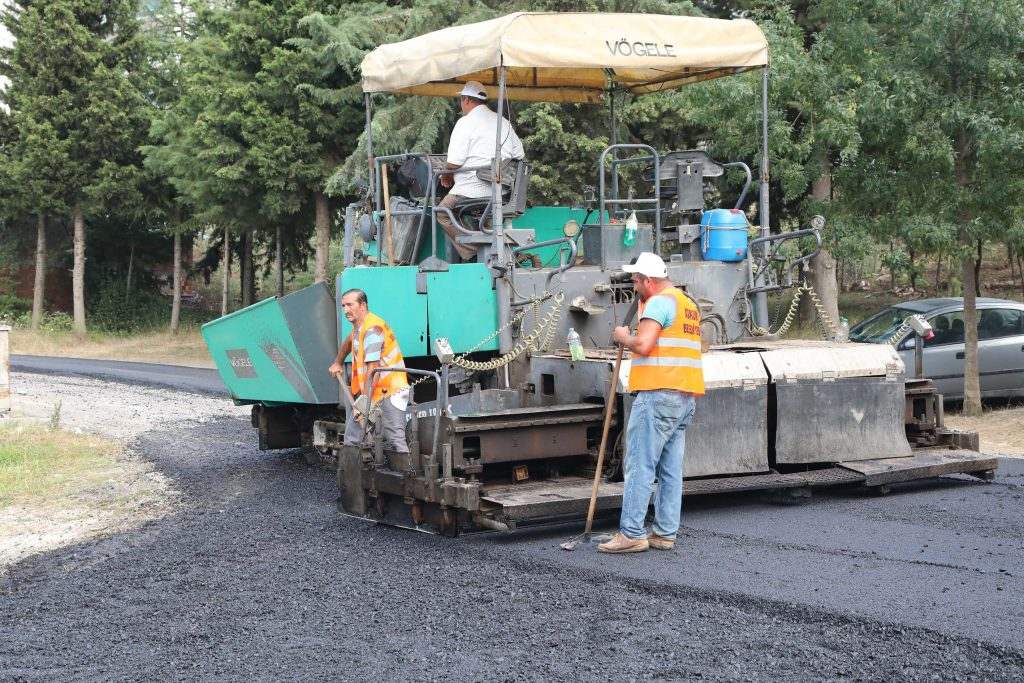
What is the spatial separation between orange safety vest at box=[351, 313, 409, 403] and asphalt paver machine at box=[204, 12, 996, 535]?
0.84 ft

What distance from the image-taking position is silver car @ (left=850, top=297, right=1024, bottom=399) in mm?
13867

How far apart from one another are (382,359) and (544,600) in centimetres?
277

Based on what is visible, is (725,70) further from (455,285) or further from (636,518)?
(636,518)

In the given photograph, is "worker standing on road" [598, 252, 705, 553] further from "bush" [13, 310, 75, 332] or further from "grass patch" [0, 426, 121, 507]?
"bush" [13, 310, 75, 332]

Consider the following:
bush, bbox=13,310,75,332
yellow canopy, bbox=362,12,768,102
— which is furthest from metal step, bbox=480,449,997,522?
bush, bbox=13,310,75,332

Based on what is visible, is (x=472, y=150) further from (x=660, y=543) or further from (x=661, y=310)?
(x=660, y=543)

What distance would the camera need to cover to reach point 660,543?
22.7 ft

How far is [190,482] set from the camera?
10156 mm

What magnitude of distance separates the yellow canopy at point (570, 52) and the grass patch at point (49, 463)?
13.8ft

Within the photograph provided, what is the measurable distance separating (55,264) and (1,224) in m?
1.92

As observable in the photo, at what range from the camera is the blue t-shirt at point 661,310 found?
6.84 m

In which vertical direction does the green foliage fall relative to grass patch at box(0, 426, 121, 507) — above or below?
above

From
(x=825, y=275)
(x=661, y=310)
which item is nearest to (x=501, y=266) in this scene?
(x=661, y=310)

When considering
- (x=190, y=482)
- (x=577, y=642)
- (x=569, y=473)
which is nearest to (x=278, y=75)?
(x=190, y=482)
